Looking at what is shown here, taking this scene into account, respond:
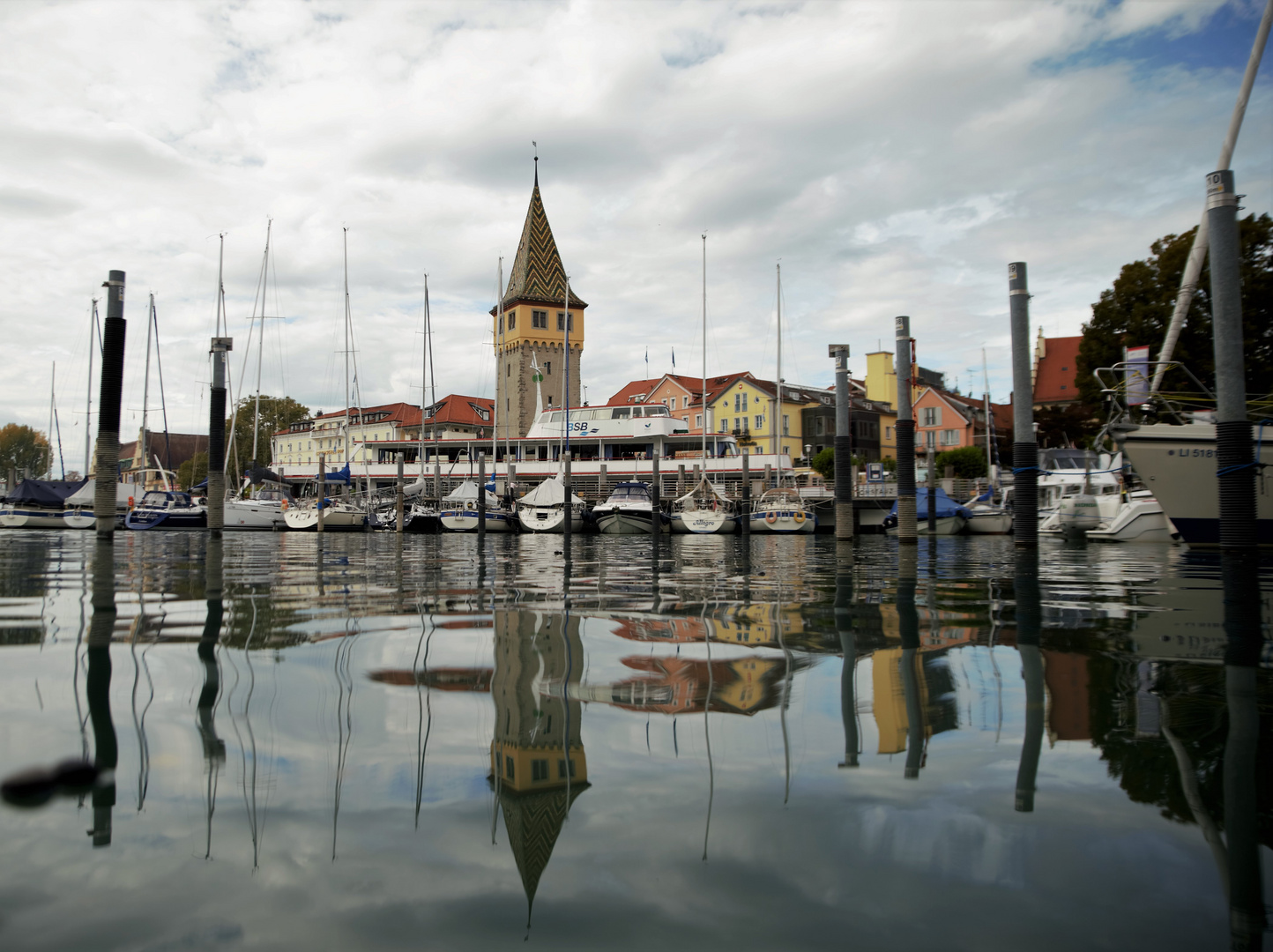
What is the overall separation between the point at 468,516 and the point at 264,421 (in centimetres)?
5705

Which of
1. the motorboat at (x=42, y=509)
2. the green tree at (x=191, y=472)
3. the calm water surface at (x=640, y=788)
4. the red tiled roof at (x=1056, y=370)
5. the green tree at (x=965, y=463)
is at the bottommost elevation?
the calm water surface at (x=640, y=788)

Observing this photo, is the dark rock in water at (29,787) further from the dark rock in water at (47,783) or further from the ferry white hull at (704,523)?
the ferry white hull at (704,523)

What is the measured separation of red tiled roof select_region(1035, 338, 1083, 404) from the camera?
69688mm

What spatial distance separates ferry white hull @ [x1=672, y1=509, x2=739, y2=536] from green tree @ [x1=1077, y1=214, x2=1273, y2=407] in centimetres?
1404

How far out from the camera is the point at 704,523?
1375 inches

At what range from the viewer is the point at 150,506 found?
38844 mm

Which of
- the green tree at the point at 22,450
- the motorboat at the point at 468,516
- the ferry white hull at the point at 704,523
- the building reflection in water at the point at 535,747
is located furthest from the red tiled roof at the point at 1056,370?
the green tree at the point at 22,450

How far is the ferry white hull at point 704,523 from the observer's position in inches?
1375

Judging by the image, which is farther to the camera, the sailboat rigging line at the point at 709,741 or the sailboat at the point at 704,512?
the sailboat at the point at 704,512

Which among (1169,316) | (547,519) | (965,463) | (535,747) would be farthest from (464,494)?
(535,747)

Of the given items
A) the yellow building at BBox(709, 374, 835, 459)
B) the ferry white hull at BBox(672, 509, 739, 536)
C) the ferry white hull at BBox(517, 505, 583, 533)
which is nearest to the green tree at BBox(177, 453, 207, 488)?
the yellow building at BBox(709, 374, 835, 459)

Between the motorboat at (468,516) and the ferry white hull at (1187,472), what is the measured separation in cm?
2684

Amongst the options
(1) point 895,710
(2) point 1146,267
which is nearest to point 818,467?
(2) point 1146,267

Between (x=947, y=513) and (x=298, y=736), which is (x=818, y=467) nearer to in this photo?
(x=947, y=513)
